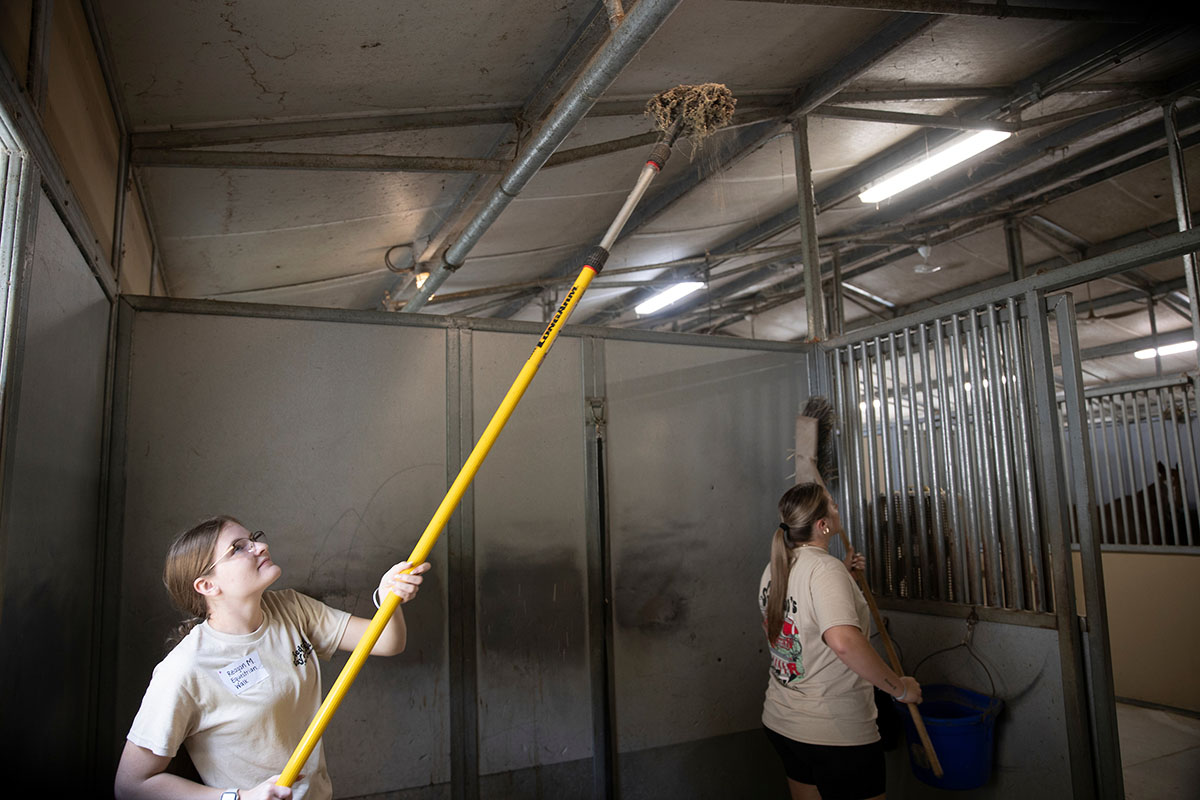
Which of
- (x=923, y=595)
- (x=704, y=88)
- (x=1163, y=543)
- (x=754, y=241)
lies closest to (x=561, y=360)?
(x=704, y=88)

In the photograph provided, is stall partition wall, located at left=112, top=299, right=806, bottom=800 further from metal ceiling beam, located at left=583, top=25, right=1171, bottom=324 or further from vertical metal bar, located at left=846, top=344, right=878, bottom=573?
metal ceiling beam, located at left=583, top=25, right=1171, bottom=324

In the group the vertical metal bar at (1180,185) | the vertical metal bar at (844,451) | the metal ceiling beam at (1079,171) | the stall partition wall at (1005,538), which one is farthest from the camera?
the metal ceiling beam at (1079,171)

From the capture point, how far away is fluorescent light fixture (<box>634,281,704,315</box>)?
619 cm

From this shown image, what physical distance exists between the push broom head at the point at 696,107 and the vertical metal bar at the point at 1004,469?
1.16 metres

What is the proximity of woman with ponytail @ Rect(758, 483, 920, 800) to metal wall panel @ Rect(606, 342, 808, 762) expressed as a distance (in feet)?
1.94

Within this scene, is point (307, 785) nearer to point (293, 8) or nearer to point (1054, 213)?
point (293, 8)

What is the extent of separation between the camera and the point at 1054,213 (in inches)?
217

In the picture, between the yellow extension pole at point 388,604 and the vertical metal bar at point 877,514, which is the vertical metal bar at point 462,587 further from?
the vertical metal bar at point 877,514

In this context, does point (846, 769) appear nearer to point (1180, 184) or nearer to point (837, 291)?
point (1180, 184)

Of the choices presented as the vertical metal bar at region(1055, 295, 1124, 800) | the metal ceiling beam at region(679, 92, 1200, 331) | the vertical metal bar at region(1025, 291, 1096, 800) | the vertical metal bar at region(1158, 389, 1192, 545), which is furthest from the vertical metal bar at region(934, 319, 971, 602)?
the vertical metal bar at region(1158, 389, 1192, 545)

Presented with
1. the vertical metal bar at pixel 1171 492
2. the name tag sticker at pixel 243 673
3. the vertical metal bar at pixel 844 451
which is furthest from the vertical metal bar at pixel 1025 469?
the vertical metal bar at pixel 1171 492

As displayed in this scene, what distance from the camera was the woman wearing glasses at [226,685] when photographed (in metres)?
1.43

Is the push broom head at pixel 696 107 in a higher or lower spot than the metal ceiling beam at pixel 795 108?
lower

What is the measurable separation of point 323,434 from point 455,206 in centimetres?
172
